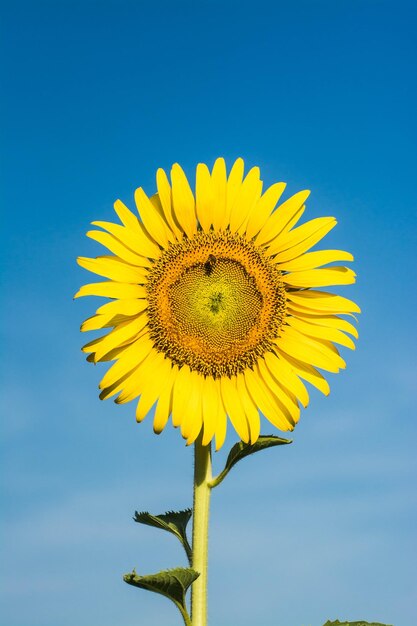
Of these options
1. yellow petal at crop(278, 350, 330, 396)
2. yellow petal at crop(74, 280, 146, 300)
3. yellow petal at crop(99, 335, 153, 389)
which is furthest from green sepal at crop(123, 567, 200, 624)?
yellow petal at crop(74, 280, 146, 300)

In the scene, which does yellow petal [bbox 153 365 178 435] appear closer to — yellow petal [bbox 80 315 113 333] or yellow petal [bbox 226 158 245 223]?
yellow petal [bbox 80 315 113 333]

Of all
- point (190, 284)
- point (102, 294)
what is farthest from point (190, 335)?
point (102, 294)

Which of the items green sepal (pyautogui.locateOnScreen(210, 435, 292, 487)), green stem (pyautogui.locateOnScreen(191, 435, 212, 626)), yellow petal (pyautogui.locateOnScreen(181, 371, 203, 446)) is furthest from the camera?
yellow petal (pyautogui.locateOnScreen(181, 371, 203, 446))

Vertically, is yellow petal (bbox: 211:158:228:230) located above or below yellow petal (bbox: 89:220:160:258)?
above

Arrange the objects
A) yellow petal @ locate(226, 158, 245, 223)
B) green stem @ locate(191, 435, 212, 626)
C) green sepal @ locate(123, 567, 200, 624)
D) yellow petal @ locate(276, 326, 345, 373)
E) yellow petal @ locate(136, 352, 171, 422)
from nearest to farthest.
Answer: green sepal @ locate(123, 567, 200, 624)
green stem @ locate(191, 435, 212, 626)
yellow petal @ locate(136, 352, 171, 422)
yellow petal @ locate(226, 158, 245, 223)
yellow petal @ locate(276, 326, 345, 373)

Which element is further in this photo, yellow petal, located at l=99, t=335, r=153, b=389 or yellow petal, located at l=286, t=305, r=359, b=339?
yellow petal, located at l=286, t=305, r=359, b=339

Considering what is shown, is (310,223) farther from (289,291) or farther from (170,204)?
(170,204)

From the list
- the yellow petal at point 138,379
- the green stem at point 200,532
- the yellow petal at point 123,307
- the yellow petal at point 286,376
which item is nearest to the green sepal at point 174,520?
the green stem at point 200,532

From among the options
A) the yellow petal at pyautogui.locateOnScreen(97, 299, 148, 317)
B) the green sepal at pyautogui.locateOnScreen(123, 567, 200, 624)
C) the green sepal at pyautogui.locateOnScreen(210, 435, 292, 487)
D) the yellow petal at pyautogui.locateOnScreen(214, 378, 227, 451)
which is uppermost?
the yellow petal at pyautogui.locateOnScreen(97, 299, 148, 317)

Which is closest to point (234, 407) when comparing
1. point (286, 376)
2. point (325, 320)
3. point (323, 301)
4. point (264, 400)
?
point (264, 400)
